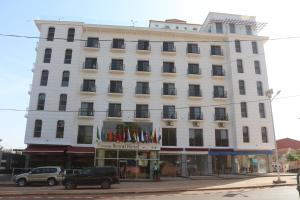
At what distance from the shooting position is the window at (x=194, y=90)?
41.6 m

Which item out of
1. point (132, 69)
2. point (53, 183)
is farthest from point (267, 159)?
point (53, 183)

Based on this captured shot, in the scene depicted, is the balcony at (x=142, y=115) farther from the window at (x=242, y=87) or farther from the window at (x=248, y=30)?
the window at (x=248, y=30)

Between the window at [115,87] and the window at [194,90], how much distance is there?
9976mm

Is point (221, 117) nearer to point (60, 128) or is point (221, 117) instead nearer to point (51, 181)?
point (60, 128)

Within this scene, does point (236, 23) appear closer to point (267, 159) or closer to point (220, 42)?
point (220, 42)

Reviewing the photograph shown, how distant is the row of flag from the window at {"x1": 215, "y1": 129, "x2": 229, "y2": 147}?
885cm

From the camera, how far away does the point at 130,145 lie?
1374 inches

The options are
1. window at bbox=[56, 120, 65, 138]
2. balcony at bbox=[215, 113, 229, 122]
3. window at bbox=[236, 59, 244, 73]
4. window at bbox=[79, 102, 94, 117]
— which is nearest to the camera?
window at bbox=[56, 120, 65, 138]

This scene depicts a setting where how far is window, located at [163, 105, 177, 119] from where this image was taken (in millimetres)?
40000

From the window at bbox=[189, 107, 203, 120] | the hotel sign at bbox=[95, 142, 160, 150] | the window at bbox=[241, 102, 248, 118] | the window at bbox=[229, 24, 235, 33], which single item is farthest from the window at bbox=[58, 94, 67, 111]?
the window at bbox=[229, 24, 235, 33]

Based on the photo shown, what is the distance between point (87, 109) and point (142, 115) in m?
7.43

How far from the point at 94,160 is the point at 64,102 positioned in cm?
905

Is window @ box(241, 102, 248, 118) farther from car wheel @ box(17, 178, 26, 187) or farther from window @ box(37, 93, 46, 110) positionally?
car wheel @ box(17, 178, 26, 187)

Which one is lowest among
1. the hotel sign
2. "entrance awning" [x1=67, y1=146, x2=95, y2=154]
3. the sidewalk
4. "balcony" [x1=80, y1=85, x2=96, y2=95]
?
the sidewalk
